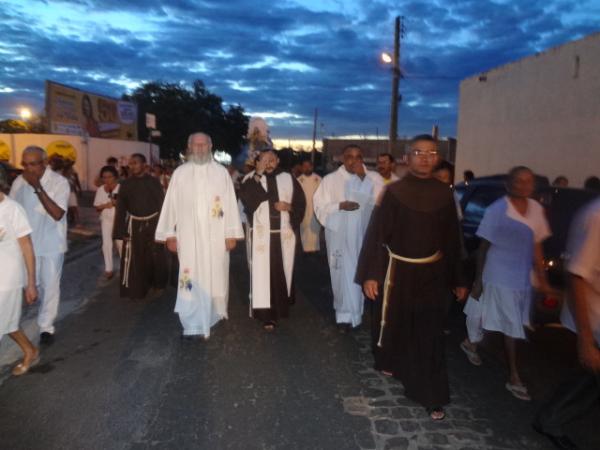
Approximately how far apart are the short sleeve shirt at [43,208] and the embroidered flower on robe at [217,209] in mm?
1512

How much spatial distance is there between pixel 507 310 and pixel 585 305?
1504 mm

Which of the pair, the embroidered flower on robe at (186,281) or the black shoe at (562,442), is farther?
the embroidered flower on robe at (186,281)

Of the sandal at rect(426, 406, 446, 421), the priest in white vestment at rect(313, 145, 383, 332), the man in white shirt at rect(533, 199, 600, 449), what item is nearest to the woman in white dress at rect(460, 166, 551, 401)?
the sandal at rect(426, 406, 446, 421)

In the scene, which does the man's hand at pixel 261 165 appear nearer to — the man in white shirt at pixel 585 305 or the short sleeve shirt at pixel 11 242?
the short sleeve shirt at pixel 11 242

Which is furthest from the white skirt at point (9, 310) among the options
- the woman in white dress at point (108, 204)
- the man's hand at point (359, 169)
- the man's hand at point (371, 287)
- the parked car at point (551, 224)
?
the woman in white dress at point (108, 204)

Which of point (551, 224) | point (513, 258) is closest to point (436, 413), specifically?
point (513, 258)

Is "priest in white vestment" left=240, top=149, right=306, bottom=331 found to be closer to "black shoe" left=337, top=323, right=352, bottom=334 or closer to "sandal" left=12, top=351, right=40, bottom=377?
"black shoe" left=337, top=323, right=352, bottom=334

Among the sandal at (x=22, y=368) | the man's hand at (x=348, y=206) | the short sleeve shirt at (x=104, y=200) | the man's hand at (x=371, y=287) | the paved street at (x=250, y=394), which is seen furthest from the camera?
the short sleeve shirt at (x=104, y=200)

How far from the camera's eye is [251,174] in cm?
656

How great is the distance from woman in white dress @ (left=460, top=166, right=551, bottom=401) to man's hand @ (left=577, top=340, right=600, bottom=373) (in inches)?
54.0

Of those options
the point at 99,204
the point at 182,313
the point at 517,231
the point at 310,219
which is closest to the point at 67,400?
the point at 182,313

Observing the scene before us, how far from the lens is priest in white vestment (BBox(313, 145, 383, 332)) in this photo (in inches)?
249

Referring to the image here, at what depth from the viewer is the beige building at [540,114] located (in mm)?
13883

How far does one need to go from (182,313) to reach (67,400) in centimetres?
166
